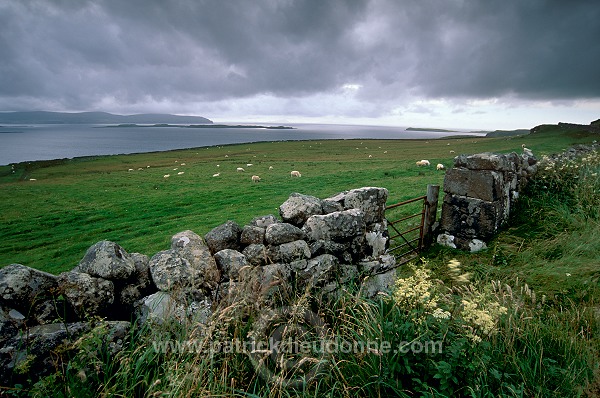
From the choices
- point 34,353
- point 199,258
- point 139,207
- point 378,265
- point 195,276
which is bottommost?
point 139,207

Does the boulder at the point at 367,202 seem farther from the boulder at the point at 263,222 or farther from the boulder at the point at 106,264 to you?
the boulder at the point at 106,264

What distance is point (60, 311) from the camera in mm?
3457

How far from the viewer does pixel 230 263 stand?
4527 millimetres

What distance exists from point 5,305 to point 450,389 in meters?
4.38

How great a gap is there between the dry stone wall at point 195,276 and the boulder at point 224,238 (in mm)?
16

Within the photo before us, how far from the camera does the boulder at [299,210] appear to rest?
5.67 metres

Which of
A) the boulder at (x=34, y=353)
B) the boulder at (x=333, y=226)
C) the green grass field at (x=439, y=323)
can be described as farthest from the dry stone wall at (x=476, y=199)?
the boulder at (x=34, y=353)

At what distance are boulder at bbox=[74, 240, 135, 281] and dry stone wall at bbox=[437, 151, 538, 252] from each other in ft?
27.4

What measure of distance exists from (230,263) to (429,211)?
22.6 ft

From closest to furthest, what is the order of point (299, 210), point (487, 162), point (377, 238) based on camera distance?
Answer: point (299, 210), point (377, 238), point (487, 162)

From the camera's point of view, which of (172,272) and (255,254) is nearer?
(172,272)

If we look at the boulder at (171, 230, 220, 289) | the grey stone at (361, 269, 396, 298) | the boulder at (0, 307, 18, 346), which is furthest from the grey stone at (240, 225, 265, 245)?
the boulder at (0, 307, 18, 346)

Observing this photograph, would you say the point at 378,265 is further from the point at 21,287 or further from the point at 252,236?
the point at 21,287

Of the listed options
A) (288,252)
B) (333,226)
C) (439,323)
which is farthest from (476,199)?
(439,323)
